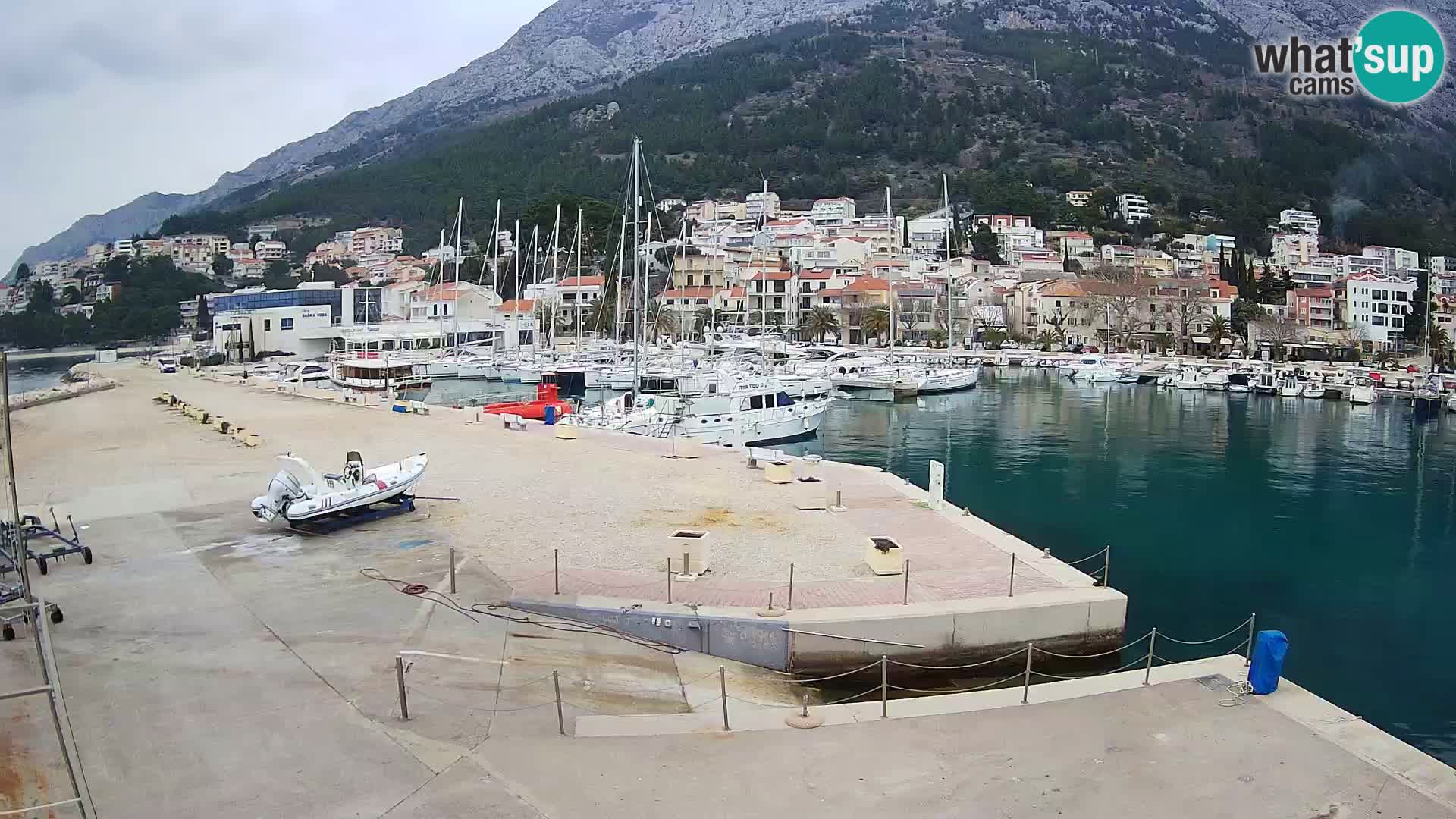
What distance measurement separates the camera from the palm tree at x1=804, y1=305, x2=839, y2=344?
87.8 m

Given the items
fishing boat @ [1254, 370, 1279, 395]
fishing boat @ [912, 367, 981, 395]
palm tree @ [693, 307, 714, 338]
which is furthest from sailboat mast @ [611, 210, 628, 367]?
fishing boat @ [1254, 370, 1279, 395]

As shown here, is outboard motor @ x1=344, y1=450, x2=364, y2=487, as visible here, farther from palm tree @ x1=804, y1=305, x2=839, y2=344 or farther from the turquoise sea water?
palm tree @ x1=804, y1=305, x2=839, y2=344

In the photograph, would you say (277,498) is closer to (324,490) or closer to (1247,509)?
(324,490)

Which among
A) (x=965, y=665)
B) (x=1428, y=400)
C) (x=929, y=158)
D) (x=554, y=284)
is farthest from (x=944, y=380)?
(x=929, y=158)

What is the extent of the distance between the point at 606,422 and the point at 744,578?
20.4m

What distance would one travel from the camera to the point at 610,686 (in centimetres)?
905

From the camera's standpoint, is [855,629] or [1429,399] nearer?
[855,629]

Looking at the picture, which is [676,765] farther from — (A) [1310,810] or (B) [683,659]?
(A) [1310,810]

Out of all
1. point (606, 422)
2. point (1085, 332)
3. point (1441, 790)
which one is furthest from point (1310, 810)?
point (1085, 332)

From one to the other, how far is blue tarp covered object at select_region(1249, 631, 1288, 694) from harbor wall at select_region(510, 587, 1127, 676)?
288cm

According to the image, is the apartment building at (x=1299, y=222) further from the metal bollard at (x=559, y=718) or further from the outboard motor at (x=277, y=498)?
the metal bollard at (x=559, y=718)

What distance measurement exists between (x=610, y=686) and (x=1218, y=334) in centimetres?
8409

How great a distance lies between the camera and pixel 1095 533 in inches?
861

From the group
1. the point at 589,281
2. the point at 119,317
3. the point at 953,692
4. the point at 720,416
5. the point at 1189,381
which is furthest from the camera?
the point at 119,317
